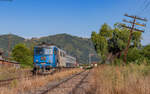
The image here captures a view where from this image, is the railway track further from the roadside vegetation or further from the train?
the roadside vegetation

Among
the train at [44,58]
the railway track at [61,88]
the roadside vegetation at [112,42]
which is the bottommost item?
the railway track at [61,88]

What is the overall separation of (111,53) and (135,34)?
6282 millimetres

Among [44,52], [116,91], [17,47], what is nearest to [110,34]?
[44,52]

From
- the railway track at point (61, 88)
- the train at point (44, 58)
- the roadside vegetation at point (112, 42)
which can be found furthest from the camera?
the roadside vegetation at point (112, 42)

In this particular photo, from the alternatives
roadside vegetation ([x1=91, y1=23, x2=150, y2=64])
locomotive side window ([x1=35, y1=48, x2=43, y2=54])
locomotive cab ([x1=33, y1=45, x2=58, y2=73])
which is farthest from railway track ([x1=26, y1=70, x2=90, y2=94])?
roadside vegetation ([x1=91, y1=23, x2=150, y2=64])

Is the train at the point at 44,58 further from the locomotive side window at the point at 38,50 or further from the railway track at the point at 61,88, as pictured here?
the railway track at the point at 61,88

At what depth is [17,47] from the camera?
101 metres

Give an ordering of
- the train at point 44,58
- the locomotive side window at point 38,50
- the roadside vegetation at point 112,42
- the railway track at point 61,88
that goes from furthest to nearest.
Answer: the roadside vegetation at point 112,42
the locomotive side window at point 38,50
the train at point 44,58
the railway track at point 61,88

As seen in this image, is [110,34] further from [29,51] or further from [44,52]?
[29,51]

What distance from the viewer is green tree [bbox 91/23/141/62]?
3819 cm

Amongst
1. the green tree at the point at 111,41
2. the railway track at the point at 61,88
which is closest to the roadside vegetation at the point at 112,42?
the green tree at the point at 111,41

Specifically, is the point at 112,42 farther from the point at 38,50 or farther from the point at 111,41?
the point at 38,50

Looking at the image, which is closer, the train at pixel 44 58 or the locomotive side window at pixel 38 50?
the train at pixel 44 58

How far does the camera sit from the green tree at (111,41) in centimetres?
3819
